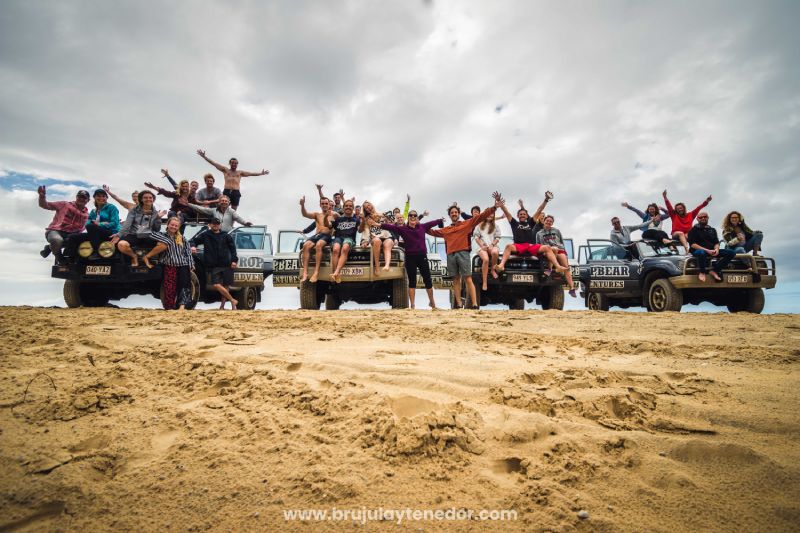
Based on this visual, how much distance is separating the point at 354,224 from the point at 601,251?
21.1 ft

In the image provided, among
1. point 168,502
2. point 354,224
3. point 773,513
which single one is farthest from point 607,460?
point 354,224

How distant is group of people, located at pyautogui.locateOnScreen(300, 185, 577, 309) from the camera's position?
264 inches

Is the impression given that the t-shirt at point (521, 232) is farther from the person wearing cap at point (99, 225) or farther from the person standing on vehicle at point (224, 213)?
the person wearing cap at point (99, 225)

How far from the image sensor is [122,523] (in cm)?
145

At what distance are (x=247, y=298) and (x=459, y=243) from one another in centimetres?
462

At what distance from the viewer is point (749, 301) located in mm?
7867

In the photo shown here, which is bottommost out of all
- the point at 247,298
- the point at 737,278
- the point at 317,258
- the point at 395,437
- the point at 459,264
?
the point at 395,437

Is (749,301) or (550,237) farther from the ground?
(550,237)

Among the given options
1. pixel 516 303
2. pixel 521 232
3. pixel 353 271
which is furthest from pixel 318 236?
pixel 516 303

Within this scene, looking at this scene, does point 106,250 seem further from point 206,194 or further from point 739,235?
point 739,235

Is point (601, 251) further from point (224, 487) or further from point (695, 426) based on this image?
point (224, 487)

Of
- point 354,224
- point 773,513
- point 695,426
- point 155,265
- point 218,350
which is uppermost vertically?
point 354,224

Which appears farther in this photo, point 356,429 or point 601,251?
point 601,251

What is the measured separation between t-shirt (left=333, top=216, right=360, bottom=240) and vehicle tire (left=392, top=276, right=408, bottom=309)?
1.13 meters
